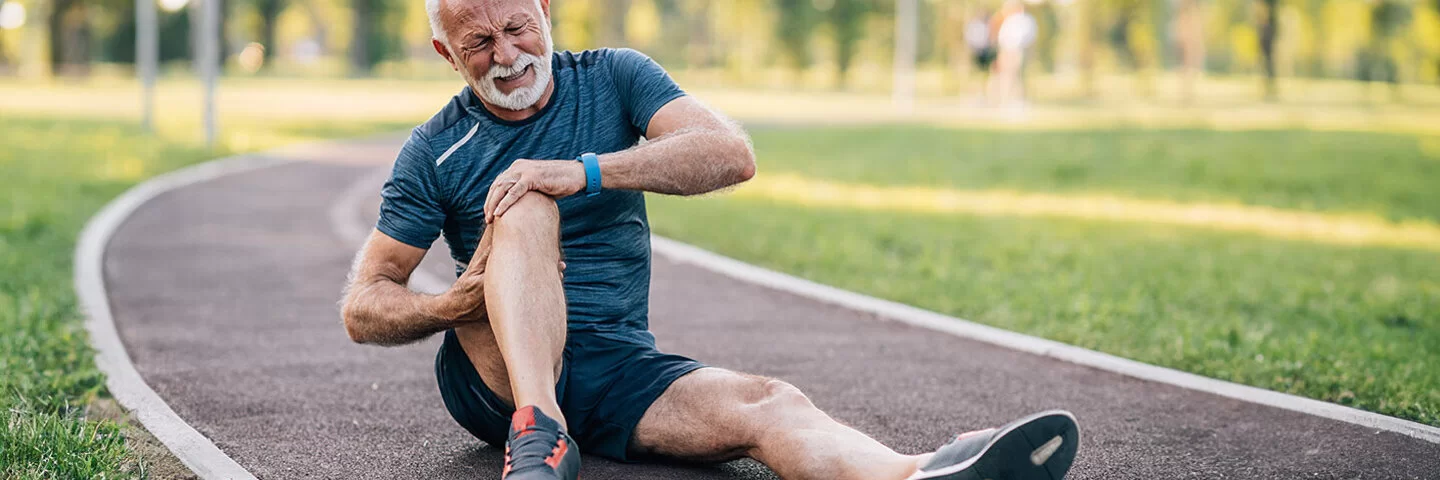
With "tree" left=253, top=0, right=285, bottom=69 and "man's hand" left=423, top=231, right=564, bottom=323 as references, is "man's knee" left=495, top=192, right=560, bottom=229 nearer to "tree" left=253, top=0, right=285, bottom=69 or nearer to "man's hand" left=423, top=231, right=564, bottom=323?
"man's hand" left=423, top=231, right=564, bottom=323

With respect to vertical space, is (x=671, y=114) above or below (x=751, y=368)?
above

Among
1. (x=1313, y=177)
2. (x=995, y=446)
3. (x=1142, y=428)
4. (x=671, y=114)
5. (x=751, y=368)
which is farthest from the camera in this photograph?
(x=1313, y=177)

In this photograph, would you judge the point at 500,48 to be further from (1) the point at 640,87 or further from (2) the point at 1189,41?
(2) the point at 1189,41

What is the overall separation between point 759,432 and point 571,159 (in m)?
1.01

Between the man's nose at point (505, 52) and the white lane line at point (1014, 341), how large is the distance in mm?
2994

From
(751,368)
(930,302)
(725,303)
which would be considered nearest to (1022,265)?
(930,302)

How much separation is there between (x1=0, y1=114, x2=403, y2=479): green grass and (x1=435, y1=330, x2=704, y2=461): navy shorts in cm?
98

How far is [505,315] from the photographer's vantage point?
3.71 meters

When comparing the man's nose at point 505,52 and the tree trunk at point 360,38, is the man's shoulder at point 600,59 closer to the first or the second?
the man's nose at point 505,52

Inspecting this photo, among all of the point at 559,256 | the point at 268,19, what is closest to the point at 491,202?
the point at 559,256

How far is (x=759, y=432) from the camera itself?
12.7 feet

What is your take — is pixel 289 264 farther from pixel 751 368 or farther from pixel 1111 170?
pixel 1111 170

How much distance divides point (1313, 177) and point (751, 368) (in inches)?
416

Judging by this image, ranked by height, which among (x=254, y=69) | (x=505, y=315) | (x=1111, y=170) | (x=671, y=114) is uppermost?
(x=671, y=114)
